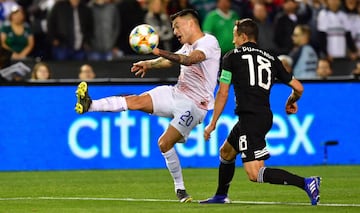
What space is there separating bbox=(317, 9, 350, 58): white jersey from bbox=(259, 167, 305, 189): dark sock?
38.8 ft

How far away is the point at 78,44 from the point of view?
23.6 metres

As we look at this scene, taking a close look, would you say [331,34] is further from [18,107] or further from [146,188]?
[146,188]

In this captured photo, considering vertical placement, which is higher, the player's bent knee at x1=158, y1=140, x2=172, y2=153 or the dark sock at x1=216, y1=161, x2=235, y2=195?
the player's bent knee at x1=158, y1=140, x2=172, y2=153

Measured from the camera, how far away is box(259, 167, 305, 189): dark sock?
13023mm

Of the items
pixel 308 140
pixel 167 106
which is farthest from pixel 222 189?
pixel 308 140

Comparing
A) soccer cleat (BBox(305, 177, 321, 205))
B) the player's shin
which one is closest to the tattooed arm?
the player's shin

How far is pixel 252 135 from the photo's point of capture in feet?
43.4

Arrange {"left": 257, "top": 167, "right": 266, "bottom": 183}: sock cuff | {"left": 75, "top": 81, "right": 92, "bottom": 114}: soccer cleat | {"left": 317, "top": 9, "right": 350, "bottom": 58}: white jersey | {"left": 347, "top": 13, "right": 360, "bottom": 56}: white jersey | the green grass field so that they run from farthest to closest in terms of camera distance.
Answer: {"left": 347, "top": 13, "right": 360, "bottom": 56}: white jersey, {"left": 317, "top": 9, "right": 350, "bottom": 58}: white jersey, {"left": 75, "top": 81, "right": 92, "bottom": 114}: soccer cleat, the green grass field, {"left": 257, "top": 167, "right": 266, "bottom": 183}: sock cuff

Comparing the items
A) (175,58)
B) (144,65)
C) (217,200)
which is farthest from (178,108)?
(217,200)

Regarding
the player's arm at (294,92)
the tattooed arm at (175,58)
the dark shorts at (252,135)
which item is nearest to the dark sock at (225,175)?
Result: the dark shorts at (252,135)

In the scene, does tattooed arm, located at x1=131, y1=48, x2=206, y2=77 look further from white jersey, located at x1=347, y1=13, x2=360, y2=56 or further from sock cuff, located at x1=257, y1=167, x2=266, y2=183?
white jersey, located at x1=347, y1=13, x2=360, y2=56

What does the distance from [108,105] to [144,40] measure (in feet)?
2.81

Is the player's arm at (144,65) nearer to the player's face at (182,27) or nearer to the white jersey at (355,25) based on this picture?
the player's face at (182,27)

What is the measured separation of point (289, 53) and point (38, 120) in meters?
5.77
